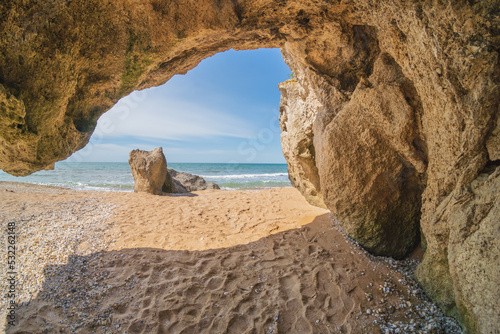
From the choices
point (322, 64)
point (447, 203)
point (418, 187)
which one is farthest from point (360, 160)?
point (322, 64)

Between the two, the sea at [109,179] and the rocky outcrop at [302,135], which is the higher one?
the rocky outcrop at [302,135]

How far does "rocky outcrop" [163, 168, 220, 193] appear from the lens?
1193 centimetres

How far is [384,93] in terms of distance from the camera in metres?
3.53

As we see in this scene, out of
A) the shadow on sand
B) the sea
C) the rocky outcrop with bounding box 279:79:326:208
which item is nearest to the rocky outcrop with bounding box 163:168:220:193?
the sea

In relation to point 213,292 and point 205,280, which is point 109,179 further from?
point 213,292

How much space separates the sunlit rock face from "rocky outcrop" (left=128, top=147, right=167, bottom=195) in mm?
6125

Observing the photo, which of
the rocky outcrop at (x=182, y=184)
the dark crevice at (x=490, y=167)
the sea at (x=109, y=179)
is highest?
the dark crevice at (x=490, y=167)

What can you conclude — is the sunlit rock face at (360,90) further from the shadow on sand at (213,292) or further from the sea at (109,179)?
the sea at (109,179)

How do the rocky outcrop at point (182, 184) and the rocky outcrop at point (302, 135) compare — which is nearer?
the rocky outcrop at point (302, 135)

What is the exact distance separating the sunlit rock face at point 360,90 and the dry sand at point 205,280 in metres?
0.66

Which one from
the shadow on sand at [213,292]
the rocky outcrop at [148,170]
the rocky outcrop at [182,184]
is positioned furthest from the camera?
the rocky outcrop at [182,184]

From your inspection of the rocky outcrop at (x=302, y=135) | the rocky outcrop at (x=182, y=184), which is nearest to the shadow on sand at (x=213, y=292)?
the rocky outcrop at (x=302, y=135)

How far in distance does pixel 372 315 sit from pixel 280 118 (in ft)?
23.3

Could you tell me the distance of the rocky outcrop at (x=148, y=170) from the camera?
10188 mm
